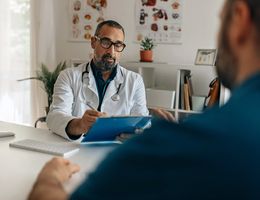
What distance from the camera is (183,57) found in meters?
3.45

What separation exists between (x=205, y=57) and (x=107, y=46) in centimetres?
111

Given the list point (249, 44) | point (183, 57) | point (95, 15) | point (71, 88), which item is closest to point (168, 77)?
point (183, 57)

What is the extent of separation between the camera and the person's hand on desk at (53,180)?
3.08 feet

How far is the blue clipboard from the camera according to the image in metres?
1.61

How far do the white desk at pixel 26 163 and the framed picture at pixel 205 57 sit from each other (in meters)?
1.61

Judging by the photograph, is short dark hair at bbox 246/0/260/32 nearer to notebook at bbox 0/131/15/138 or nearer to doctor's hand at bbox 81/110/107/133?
doctor's hand at bbox 81/110/107/133

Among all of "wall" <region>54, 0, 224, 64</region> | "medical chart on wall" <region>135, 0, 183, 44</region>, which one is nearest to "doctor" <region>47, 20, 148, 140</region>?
"wall" <region>54, 0, 224, 64</region>

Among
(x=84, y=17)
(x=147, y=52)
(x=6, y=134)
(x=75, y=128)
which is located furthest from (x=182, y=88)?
(x=6, y=134)

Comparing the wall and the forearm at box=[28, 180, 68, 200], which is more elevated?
the wall

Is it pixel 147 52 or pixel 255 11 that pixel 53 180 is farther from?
pixel 147 52

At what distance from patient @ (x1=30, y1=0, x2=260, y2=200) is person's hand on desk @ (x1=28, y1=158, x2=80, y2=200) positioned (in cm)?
30

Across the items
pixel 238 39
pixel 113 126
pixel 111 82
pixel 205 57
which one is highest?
pixel 238 39

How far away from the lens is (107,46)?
7.81ft

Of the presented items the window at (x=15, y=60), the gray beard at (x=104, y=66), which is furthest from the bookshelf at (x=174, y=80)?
the window at (x=15, y=60)
